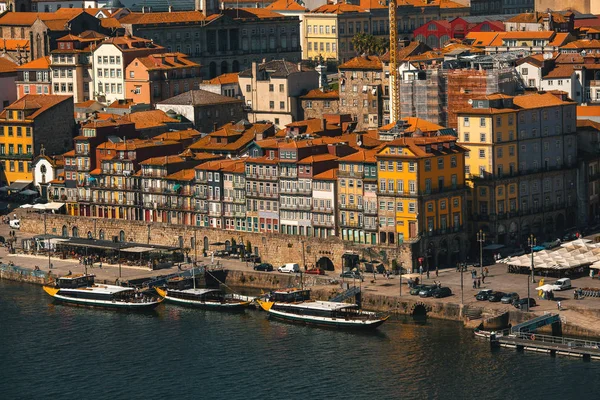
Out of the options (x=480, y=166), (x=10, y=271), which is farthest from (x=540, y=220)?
(x=10, y=271)

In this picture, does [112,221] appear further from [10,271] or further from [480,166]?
[480,166]

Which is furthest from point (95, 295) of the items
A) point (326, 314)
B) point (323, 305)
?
point (326, 314)

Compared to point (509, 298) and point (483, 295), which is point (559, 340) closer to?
point (509, 298)

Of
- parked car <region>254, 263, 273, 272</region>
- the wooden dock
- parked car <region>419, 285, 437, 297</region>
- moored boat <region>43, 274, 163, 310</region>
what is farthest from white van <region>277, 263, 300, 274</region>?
the wooden dock

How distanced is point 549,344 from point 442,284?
18.1 metres

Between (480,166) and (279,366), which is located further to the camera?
(480,166)

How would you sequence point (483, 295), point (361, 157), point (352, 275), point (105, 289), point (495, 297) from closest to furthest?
1. point (495, 297)
2. point (483, 295)
3. point (352, 275)
4. point (105, 289)
5. point (361, 157)

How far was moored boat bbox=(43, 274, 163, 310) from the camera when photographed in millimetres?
169375

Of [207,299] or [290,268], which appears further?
[290,268]

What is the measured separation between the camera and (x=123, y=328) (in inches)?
6417

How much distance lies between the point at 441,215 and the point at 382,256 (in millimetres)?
6222

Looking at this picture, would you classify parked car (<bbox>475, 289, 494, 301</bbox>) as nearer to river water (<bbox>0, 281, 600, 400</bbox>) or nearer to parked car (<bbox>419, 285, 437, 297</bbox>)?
river water (<bbox>0, 281, 600, 400</bbox>)

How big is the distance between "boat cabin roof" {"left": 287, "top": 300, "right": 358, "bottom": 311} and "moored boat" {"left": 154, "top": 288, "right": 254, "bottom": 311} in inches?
250

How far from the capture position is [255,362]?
487ft
